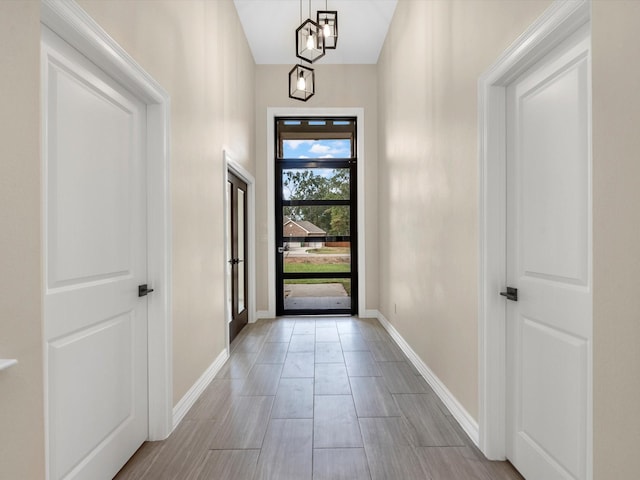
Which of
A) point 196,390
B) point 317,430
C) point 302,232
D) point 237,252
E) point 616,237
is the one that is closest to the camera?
point 616,237

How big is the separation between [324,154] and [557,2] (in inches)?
163

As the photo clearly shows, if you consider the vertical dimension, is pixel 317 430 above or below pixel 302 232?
below

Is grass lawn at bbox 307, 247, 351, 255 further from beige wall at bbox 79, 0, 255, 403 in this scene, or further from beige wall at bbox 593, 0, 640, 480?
beige wall at bbox 593, 0, 640, 480

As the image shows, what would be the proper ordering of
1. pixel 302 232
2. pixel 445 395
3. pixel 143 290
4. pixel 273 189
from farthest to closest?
pixel 302 232 < pixel 273 189 < pixel 445 395 < pixel 143 290

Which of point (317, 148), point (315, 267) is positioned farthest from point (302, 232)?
point (317, 148)

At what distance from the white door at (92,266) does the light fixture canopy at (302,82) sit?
2.18 metres

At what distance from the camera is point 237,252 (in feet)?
14.9

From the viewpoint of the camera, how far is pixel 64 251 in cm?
146

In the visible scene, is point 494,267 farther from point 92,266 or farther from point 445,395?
point 92,266

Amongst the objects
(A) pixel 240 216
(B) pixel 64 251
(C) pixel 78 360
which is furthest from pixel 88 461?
(A) pixel 240 216

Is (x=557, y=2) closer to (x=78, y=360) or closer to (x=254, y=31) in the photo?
(x=78, y=360)

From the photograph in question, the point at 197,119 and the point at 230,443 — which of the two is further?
the point at 197,119

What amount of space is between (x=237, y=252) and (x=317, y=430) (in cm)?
275

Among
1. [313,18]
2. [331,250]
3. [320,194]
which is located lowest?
[331,250]
